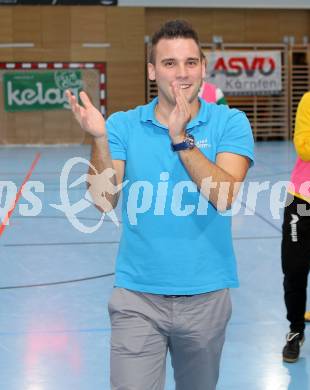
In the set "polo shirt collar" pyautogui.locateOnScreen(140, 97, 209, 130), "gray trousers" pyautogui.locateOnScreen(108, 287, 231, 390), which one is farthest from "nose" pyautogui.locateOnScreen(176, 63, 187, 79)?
"gray trousers" pyautogui.locateOnScreen(108, 287, 231, 390)

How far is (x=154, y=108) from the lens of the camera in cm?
254

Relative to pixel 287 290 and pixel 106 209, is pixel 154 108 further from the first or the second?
pixel 287 290

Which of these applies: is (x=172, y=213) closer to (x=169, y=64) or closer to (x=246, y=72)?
(x=169, y=64)

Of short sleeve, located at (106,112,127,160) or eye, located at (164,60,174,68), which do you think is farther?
short sleeve, located at (106,112,127,160)

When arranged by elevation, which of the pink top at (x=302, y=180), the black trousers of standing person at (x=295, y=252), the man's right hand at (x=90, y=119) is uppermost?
the man's right hand at (x=90, y=119)

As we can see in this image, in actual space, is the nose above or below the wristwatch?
above

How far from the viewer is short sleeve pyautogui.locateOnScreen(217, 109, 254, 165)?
242 cm

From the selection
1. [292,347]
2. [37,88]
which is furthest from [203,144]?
[37,88]

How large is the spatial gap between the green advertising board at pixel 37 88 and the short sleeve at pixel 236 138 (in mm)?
16960

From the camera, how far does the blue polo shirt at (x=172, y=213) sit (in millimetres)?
2426

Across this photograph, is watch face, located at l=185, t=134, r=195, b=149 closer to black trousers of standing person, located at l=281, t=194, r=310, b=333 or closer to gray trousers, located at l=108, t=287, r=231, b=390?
gray trousers, located at l=108, t=287, r=231, b=390

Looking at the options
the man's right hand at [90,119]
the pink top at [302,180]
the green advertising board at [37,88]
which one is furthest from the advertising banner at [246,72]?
the man's right hand at [90,119]

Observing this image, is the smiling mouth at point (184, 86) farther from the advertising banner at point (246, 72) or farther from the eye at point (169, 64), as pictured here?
the advertising banner at point (246, 72)

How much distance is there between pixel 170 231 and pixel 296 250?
6.28 feet
